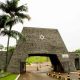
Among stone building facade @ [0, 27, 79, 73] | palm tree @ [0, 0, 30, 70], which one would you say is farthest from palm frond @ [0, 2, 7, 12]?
stone building facade @ [0, 27, 79, 73]

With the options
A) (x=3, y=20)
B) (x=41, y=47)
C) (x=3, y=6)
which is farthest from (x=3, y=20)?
(x=41, y=47)

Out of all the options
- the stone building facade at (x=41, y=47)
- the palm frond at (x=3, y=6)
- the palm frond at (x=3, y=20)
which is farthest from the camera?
the stone building facade at (x=41, y=47)

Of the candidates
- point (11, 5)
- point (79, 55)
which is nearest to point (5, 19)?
point (11, 5)

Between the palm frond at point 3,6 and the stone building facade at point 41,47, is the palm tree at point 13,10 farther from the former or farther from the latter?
the stone building facade at point 41,47

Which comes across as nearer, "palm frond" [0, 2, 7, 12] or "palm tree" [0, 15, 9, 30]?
"palm tree" [0, 15, 9, 30]

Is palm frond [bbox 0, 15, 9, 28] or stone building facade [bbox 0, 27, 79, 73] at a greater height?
palm frond [bbox 0, 15, 9, 28]

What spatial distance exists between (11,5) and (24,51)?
969cm

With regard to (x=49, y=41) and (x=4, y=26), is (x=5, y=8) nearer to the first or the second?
(x=4, y=26)

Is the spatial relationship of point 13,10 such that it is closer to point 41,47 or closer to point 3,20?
point 3,20

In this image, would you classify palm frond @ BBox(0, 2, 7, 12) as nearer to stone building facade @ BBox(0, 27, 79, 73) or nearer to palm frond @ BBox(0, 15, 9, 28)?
palm frond @ BBox(0, 15, 9, 28)

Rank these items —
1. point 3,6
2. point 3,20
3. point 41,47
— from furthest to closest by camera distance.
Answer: point 41,47 → point 3,6 → point 3,20

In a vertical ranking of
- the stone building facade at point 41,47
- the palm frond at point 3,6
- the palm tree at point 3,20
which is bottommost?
the stone building facade at point 41,47

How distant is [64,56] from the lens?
50812mm

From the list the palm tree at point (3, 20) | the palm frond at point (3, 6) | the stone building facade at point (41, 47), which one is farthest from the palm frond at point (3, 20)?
the stone building facade at point (41, 47)
